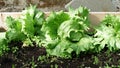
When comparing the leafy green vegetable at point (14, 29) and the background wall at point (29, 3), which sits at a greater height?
the background wall at point (29, 3)

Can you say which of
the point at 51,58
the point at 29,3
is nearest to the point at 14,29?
the point at 51,58

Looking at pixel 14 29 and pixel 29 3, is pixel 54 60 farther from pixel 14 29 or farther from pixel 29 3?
pixel 29 3

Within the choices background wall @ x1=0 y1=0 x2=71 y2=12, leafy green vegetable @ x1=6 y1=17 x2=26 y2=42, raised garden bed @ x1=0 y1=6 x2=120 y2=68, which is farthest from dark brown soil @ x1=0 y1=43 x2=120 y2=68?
background wall @ x1=0 y1=0 x2=71 y2=12

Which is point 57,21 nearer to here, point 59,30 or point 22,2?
point 59,30

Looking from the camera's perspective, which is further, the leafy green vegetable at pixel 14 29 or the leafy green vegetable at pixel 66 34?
the leafy green vegetable at pixel 14 29

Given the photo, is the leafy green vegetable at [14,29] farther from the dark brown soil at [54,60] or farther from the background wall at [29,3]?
the background wall at [29,3]

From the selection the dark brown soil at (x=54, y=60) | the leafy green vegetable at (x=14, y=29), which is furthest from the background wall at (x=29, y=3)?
the dark brown soil at (x=54, y=60)

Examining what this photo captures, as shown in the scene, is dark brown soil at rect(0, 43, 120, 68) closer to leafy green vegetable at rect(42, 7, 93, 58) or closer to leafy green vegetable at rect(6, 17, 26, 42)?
leafy green vegetable at rect(42, 7, 93, 58)
